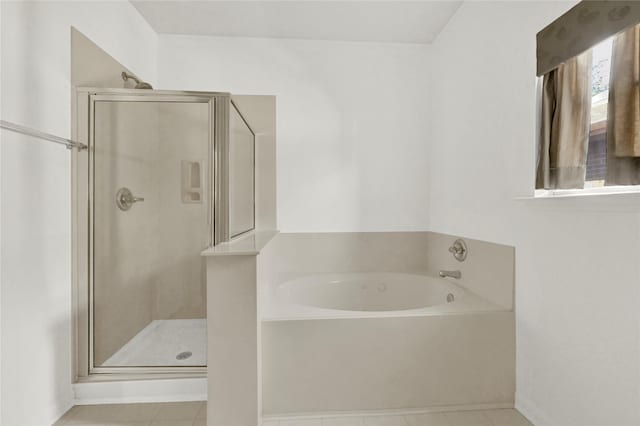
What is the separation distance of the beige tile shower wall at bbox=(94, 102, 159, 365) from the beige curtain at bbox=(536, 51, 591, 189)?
1.88m

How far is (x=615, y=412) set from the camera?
112 cm

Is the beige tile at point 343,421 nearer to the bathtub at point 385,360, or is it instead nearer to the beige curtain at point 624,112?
the bathtub at point 385,360

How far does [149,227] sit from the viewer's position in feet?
6.04

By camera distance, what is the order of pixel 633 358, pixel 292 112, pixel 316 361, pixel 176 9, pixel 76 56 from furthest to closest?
1. pixel 292 112
2. pixel 176 9
3. pixel 76 56
4. pixel 316 361
5. pixel 633 358

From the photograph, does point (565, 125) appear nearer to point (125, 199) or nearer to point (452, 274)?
point (452, 274)

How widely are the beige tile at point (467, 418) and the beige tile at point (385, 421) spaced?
0.22 meters

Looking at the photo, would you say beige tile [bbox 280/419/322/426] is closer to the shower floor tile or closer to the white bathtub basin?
the shower floor tile

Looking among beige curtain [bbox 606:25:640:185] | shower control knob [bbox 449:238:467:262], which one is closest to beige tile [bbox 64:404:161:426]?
shower control knob [bbox 449:238:467:262]

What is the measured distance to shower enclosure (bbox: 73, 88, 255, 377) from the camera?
169 cm

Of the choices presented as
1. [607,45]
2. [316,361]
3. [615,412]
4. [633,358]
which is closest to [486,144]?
[607,45]

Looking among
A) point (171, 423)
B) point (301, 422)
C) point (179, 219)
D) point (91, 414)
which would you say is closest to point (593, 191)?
point (301, 422)

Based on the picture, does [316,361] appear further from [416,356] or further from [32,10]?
[32,10]

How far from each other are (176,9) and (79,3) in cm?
65

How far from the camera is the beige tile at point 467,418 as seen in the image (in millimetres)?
1486
